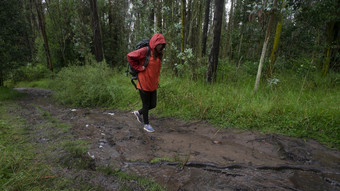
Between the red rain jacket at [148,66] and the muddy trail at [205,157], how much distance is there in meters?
1.11

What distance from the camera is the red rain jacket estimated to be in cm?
356

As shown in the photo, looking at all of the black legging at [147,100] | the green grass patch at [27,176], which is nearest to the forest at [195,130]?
the green grass patch at [27,176]

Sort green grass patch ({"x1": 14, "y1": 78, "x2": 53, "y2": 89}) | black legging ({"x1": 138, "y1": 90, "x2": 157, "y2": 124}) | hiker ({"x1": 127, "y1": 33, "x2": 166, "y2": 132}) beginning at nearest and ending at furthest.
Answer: hiker ({"x1": 127, "y1": 33, "x2": 166, "y2": 132}) < black legging ({"x1": 138, "y1": 90, "x2": 157, "y2": 124}) < green grass patch ({"x1": 14, "y1": 78, "x2": 53, "y2": 89})

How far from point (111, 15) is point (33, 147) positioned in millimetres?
15571

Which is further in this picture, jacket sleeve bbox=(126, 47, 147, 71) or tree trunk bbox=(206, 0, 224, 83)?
tree trunk bbox=(206, 0, 224, 83)

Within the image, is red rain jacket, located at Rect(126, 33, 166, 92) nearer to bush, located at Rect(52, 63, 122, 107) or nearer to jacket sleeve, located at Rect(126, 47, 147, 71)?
jacket sleeve, located at Rect(126, 47, 147, 71)

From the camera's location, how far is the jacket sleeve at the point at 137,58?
357 centimetres

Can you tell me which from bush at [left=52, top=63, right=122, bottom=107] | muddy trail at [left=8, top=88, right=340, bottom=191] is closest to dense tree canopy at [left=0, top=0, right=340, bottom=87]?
bush at [left=52, top=63, right=122, bottom=107]

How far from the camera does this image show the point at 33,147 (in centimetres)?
293

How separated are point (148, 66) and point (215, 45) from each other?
3248 millimetres

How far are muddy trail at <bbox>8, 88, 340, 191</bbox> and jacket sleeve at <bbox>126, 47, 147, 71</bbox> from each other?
4.87 feet

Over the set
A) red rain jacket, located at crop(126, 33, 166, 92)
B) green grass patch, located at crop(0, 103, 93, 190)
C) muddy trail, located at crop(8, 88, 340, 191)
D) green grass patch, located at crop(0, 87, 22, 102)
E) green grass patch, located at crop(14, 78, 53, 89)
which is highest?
red rain jacket, located at crop(126, 33, 166, 92)

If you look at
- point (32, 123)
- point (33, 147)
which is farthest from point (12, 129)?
point (33, 147)

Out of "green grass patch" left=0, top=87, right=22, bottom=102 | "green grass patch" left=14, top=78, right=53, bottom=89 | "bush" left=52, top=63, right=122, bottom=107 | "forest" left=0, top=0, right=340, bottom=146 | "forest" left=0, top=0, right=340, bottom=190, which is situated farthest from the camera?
"green grass patch" left=14, top=78, right=53, bottom=89
